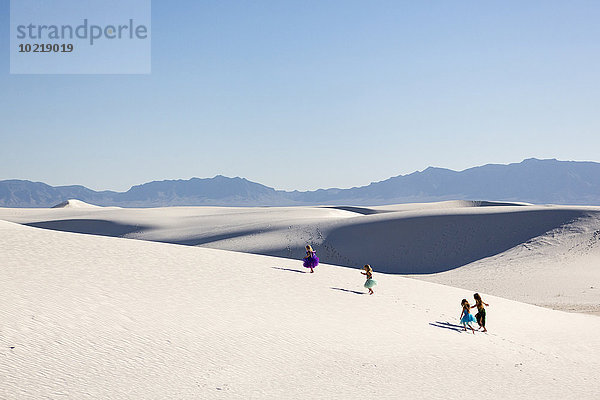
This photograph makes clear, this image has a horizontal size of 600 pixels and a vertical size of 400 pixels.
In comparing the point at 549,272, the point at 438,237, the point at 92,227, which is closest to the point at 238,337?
the point at 549,272

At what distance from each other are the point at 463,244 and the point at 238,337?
34322mm

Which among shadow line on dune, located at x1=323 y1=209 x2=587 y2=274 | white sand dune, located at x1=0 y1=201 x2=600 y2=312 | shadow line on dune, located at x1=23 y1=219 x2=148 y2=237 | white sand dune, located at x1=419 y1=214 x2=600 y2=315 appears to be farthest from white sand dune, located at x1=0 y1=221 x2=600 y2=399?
shadow line on dune, located at x1=23 y1=219 x2=148 y2=237

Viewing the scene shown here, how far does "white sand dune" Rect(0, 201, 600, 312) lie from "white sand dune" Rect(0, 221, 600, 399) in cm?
1238

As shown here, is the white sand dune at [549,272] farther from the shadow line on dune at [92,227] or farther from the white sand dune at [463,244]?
the shadow line on dune at [92,227]

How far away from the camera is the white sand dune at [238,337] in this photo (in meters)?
8.38

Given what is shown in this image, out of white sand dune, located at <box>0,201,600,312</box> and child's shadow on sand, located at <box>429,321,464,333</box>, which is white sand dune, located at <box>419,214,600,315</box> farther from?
child's shadow on sand, located at <box>429,321,464,333</box>

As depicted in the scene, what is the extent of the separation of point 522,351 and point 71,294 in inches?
403

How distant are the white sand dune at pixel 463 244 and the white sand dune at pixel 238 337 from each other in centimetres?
1238

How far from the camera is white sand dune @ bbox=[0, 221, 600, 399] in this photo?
838 cm

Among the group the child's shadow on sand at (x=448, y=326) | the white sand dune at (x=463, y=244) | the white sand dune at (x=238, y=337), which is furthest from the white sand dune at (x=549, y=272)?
the child's shadow on sand at (x=448, y=326)

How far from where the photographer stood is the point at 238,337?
34.8ft

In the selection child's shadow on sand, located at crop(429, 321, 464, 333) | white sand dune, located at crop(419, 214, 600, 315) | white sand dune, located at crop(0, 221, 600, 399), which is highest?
white sand dune, located at crop(0, 221, 600, 399)

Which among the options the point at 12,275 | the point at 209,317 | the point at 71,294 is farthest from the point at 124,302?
the point at 12,275

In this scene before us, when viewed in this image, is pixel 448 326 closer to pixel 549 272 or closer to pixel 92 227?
pixel 549 272
